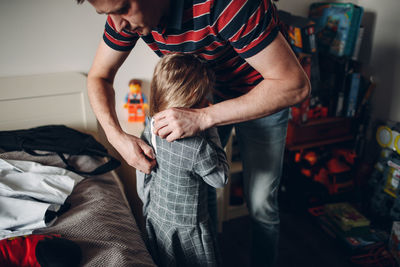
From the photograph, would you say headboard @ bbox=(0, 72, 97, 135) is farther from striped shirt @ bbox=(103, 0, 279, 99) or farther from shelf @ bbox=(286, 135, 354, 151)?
shelf @ bbox=(286, 135, 354, 151)

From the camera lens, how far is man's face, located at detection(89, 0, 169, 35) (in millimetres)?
679

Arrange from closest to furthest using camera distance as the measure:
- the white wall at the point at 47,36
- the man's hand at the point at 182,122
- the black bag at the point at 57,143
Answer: the man's hand at the point at 182,122 → the black bag at the point at 57,143 → the white wall at the point at 47,36

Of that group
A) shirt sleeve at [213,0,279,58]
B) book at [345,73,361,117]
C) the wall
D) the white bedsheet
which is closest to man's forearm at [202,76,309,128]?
shirt sleeve at [213,0,279,58]

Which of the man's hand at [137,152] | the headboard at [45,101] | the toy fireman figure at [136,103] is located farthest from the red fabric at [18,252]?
the toy fireman figure at [136,103]

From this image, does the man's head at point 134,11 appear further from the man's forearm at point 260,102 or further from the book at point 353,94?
the book at point 353,94

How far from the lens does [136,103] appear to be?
1641mm

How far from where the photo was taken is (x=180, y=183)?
96 centimetres

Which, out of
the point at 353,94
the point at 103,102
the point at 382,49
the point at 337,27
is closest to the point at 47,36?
the point at 103,102

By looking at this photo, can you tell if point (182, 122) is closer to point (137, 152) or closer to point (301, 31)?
point (137, 152)

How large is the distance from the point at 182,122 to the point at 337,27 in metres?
1.43

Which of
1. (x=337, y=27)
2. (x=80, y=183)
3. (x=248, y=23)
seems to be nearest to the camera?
(x=248, y=23)

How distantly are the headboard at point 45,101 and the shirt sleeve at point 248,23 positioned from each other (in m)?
1.00

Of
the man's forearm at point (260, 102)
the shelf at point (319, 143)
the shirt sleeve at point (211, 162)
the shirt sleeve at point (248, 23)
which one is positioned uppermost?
the shirt sleeve at point (248, 23)

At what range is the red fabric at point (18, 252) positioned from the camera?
2.63 ft
